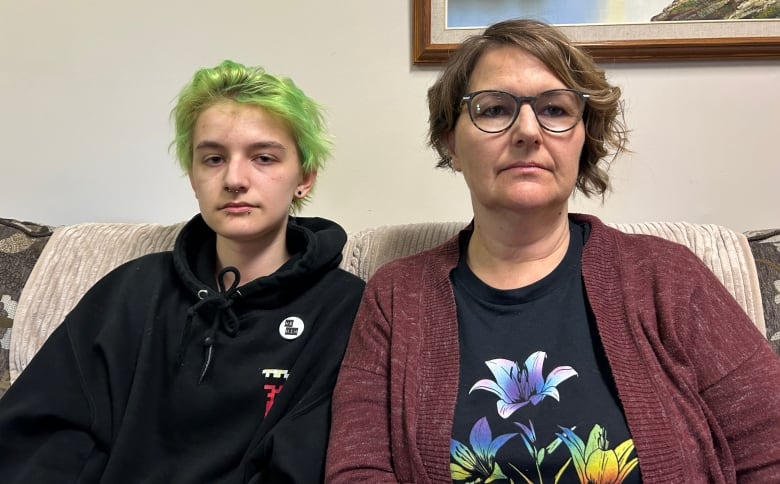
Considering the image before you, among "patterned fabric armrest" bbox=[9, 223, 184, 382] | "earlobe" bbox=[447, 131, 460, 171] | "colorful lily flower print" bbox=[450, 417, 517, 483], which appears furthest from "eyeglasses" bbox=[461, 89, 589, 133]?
"patterned fabric armrest" bbox=[9, 223, 184, 382]

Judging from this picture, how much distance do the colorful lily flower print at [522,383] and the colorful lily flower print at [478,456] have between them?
4 centimetres

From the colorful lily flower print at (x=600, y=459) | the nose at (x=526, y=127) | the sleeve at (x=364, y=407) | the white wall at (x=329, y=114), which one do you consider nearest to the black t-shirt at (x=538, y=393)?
the colorful lily flower print at (x=600, y=459)

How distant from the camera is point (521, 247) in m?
0.95

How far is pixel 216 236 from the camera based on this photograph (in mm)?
1204

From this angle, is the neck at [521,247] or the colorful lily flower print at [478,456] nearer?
the colorful lily flower print at [478,456]

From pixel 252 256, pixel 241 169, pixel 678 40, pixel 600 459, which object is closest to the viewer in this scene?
pixel 600 459

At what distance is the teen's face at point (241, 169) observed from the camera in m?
1.01

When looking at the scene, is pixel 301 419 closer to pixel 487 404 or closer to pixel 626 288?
pixel 487 404

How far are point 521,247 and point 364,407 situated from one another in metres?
0.38

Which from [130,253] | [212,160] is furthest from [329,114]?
[130,253]

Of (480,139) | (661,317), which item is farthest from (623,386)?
(480,139)

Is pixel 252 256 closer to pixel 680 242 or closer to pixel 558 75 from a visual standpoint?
pixel 558 75

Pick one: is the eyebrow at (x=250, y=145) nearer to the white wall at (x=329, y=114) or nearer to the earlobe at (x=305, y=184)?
the earlobe at (x=305, y=184)

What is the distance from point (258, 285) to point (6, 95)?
46.6 inches
